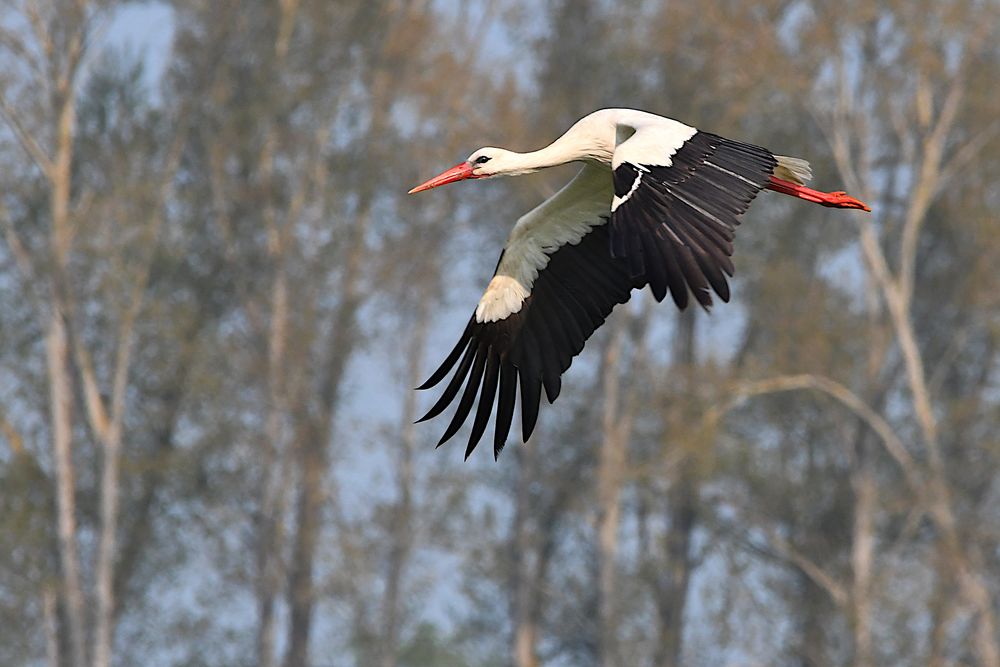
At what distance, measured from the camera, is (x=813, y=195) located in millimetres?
9789

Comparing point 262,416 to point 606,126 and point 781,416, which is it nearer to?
point 781,416

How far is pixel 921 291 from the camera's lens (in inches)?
993

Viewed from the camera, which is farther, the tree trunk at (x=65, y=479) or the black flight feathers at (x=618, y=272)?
the tree trunk at (x=65, y=479)

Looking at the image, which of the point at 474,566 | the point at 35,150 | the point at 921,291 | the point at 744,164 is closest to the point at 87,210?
the point at 35,150

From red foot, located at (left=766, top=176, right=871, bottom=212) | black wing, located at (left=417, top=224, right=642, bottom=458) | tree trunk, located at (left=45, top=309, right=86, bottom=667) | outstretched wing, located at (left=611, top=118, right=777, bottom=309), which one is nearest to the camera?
outstretched wing, located at (left=611, top=118, right=777, bottom=309)

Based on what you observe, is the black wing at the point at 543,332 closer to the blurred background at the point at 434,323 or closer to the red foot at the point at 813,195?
the red foot at the point at 813,195

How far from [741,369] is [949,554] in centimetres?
313

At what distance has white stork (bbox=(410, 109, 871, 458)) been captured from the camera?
28.7 feet

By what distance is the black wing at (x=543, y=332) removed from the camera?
388 inches

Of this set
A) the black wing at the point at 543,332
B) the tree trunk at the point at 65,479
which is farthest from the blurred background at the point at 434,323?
the black wing at the point at 543,332

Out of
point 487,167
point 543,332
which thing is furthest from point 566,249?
point 487,167

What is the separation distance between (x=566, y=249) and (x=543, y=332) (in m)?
0.39

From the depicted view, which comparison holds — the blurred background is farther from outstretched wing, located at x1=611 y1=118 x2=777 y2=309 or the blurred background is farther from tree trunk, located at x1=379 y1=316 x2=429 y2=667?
outstretched wing, located at x1=611 y1=118 x2=777 y2=309

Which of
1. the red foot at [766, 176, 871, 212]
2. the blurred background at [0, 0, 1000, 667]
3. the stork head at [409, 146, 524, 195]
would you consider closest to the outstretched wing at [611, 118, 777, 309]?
the red foot at [766, 176, 871, 212]
